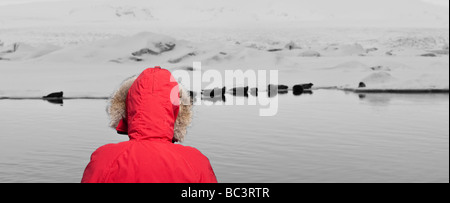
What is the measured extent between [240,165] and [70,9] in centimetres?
7459

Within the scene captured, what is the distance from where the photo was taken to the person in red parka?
1653mm

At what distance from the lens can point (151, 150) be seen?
5.56 ft

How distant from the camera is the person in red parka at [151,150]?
1653mm

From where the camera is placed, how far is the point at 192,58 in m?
23.2

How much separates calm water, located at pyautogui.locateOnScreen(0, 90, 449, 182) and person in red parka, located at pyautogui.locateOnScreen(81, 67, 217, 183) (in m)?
3.45

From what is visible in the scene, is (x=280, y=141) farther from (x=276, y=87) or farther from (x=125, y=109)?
(x=276, y=87)

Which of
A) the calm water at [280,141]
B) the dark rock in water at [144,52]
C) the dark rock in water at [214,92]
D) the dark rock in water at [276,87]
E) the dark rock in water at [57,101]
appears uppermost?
the dark rock in water at [144,52]

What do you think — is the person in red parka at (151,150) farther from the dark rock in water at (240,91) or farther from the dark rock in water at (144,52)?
the dark rock in water at (144,52)

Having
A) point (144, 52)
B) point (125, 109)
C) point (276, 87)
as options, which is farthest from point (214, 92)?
point (125, 109)

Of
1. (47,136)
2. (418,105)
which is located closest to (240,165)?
(47,136)

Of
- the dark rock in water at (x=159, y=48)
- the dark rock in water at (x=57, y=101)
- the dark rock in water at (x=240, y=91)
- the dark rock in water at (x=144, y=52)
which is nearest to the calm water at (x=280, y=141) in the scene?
the dark rock in water at (x=57, y=101)

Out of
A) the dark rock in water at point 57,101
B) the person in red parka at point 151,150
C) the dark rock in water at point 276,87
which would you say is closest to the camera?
the person in red parka at point 151,150

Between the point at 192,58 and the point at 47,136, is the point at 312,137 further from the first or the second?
the point at 192,58

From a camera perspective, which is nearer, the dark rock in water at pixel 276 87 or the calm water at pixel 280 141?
the calm water at pixel 280 141
